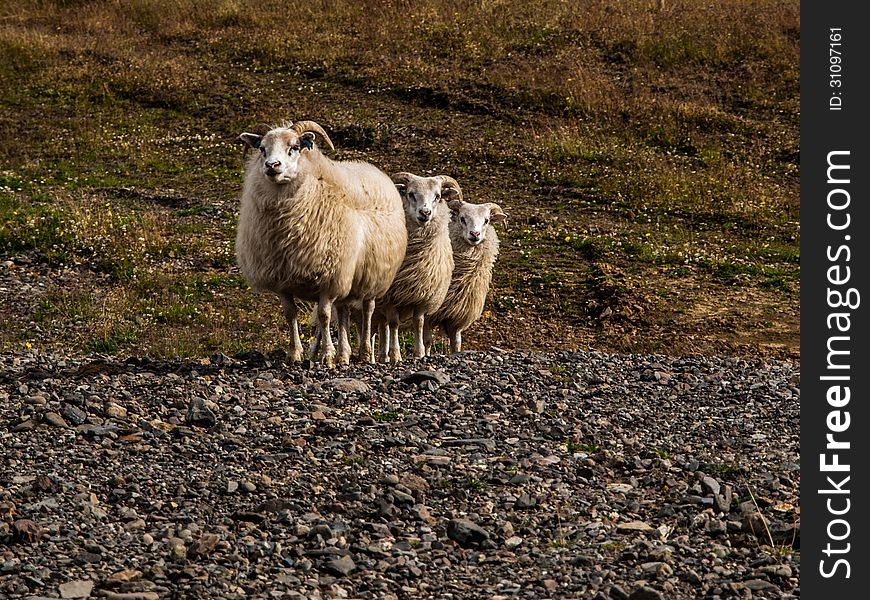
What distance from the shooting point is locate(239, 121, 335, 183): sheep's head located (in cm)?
1103

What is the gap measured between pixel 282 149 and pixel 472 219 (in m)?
3.99

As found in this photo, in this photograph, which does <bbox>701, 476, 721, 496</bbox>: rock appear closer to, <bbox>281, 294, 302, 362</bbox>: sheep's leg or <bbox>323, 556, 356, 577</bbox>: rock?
<bbox>323, 556, 356, 577</bbox>: rock

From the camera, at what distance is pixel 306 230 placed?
11.5 m

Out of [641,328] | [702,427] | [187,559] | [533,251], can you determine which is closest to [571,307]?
[641,328]

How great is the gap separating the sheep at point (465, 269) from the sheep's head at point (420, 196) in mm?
662

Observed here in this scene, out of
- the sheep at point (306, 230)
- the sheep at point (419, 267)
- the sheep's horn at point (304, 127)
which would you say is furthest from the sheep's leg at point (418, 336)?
the sheep's horn at point (304, 127)

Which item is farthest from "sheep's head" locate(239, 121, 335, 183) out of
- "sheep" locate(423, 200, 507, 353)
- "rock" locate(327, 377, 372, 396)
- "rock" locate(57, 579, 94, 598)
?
"rock" locate(57, 579, 94, 598)

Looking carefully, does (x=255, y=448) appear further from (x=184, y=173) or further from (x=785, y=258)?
(x=184, y=173)

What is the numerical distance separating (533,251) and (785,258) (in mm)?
4628

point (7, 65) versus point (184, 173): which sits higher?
point (7, 65)

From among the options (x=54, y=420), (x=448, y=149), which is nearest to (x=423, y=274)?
(x=54, y=420)

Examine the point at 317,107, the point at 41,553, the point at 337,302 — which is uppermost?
the point at 317,107

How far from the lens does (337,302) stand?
12703mm

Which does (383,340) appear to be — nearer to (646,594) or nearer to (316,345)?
(316,345)
